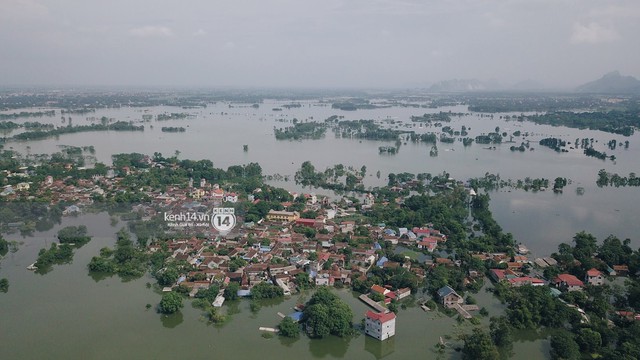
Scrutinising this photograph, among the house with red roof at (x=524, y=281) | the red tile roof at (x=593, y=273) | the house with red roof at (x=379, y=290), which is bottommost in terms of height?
the house with red roof at (x=524, y=281)

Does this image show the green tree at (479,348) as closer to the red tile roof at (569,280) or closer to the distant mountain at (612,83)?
the red tile roof at (569,280)

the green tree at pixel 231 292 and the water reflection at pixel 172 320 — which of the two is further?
the green tree at pixel 231 292

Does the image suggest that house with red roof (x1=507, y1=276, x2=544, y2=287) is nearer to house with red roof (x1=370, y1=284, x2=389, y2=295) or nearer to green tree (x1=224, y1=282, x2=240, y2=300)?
house with red roof (x1=370, y1=284, x2=389, y2=295)

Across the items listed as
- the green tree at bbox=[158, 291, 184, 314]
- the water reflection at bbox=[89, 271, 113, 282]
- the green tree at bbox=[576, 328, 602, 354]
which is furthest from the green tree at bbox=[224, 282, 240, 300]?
the green tree at bbox=[576, 328, 602, 354]

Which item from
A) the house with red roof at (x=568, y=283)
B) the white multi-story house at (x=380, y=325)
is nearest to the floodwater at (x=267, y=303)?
the white multi-story house at (x=380, y=325)

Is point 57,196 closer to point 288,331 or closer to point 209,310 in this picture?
point 209,310

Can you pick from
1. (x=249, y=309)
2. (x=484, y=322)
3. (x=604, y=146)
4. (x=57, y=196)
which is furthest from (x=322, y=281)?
(x=604, y=146)

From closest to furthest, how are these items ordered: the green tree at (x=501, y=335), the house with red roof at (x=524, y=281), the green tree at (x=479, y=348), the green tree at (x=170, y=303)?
the green tree at (x=479, y=348) → the green tree at (x=501, y=335) → the green tree at (x=170, y=303) → the house with red roof at (x=524, y=281)
